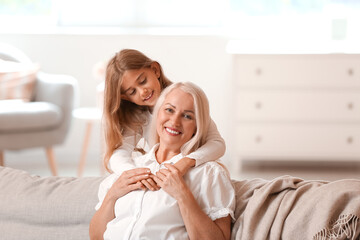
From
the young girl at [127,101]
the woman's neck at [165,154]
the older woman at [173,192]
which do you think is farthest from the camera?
the young girl at [127,101]

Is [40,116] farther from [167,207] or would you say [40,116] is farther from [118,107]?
[167,207]

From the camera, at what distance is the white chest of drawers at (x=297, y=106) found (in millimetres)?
4191

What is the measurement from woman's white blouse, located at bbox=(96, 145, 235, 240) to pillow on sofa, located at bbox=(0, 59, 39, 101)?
2.72 metres

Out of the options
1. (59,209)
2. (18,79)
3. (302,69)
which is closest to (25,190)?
(59,209)

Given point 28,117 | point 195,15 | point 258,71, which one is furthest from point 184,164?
point 195,15

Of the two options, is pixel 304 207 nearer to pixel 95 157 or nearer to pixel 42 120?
pixel 42 120

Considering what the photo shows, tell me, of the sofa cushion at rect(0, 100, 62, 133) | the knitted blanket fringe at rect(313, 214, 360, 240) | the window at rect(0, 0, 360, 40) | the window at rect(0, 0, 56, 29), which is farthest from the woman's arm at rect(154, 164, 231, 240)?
the window at rect(0, 0, 56, 29)

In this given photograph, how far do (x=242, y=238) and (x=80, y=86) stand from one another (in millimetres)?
3362

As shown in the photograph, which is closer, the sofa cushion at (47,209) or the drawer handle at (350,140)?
the sofa cushion at (47,209)

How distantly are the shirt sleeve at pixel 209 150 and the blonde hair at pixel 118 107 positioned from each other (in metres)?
0.28

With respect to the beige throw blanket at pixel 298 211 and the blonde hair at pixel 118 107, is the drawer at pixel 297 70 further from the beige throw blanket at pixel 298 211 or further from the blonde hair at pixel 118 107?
the beige throw blanket at pixel 298 211

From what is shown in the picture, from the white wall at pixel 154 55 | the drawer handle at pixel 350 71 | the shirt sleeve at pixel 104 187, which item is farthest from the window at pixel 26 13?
the shirt sleeve at pixel 104 187

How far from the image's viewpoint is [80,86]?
474 centimetres

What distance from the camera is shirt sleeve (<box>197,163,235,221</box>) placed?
1536 millimetres
